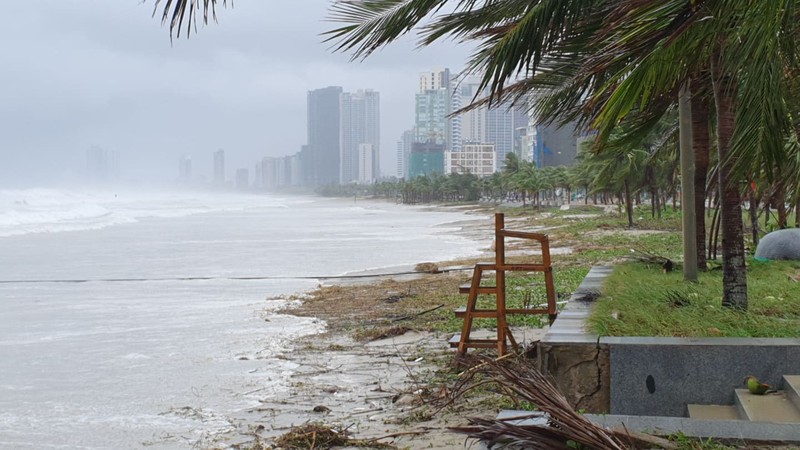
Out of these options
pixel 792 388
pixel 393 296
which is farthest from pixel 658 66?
pixel 393 296

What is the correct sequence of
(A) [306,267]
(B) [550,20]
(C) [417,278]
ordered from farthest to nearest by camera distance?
(A) [306,267] → (C) [417,278] → (B) [550,20]

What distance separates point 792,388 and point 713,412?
1.74 feet

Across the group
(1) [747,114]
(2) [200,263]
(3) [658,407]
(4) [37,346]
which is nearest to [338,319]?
(4) [37,346]

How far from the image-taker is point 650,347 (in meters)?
5.86

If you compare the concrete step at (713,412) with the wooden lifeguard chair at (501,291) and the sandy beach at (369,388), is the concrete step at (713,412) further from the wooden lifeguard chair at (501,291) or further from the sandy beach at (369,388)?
the wooden lifeguard chair at (501,291)

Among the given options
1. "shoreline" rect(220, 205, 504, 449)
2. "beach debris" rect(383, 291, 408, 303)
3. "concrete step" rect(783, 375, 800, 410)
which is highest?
"concrete step" rect(783, 375, 800, 410)

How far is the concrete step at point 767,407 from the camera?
200 inches

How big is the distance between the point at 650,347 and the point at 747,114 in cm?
175

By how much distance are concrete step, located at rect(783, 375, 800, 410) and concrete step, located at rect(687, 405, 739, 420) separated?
338mm

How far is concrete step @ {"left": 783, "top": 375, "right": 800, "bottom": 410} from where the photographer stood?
524 centimetres

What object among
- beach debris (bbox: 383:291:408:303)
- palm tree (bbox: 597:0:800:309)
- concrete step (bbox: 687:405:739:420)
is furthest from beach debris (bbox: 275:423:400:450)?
beach debris (bbox: 383:291:408:303)

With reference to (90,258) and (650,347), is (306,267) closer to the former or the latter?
(90,258)

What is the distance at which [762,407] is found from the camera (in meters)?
5.32

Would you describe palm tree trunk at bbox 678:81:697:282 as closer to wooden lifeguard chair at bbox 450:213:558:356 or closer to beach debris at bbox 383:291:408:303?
wooden lifeguard chair at bbox 450:213:558:356
